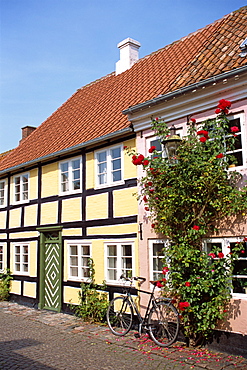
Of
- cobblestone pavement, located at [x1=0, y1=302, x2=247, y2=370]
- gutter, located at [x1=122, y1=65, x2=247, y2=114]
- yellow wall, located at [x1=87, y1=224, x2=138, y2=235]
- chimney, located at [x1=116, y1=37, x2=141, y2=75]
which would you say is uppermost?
chimney, located at [x1=116, y1=37, x2=141, y2=75]

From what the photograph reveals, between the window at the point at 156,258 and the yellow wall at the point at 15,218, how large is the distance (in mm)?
6231

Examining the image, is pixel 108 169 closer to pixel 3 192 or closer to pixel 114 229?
pixel 114 229

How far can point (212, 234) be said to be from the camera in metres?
7.13

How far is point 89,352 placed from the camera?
7.02 m

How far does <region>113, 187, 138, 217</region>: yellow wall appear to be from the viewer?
29.2ft

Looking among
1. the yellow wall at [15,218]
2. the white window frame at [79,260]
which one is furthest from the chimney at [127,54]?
the white window frame at [79,260]

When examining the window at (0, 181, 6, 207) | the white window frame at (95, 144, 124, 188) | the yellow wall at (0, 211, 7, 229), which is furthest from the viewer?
the window at (0, 181, 6, 207)

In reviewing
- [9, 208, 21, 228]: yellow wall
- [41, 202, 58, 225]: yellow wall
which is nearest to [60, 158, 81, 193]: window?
[41, 202, 58, 225]: yellow wall

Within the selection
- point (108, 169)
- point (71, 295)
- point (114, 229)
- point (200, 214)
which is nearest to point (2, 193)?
point (71, 295)

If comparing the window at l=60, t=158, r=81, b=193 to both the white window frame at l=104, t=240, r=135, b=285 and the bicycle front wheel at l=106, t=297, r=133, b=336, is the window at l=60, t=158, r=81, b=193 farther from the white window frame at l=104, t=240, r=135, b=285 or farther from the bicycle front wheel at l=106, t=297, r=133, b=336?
the bicycle front wheel at l=106, t=297, r=133, b=336

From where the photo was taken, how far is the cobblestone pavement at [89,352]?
6.24m

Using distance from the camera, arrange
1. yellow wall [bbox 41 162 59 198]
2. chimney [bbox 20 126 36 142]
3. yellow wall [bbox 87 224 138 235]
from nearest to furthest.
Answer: yellow wall [bbox 87 224 138 235], yellow wall [bbox 41 162 59 198], chimney [bbox 20 126 36 142]

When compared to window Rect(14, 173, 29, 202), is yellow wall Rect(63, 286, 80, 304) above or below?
below

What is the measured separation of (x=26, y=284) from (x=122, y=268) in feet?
15.2
